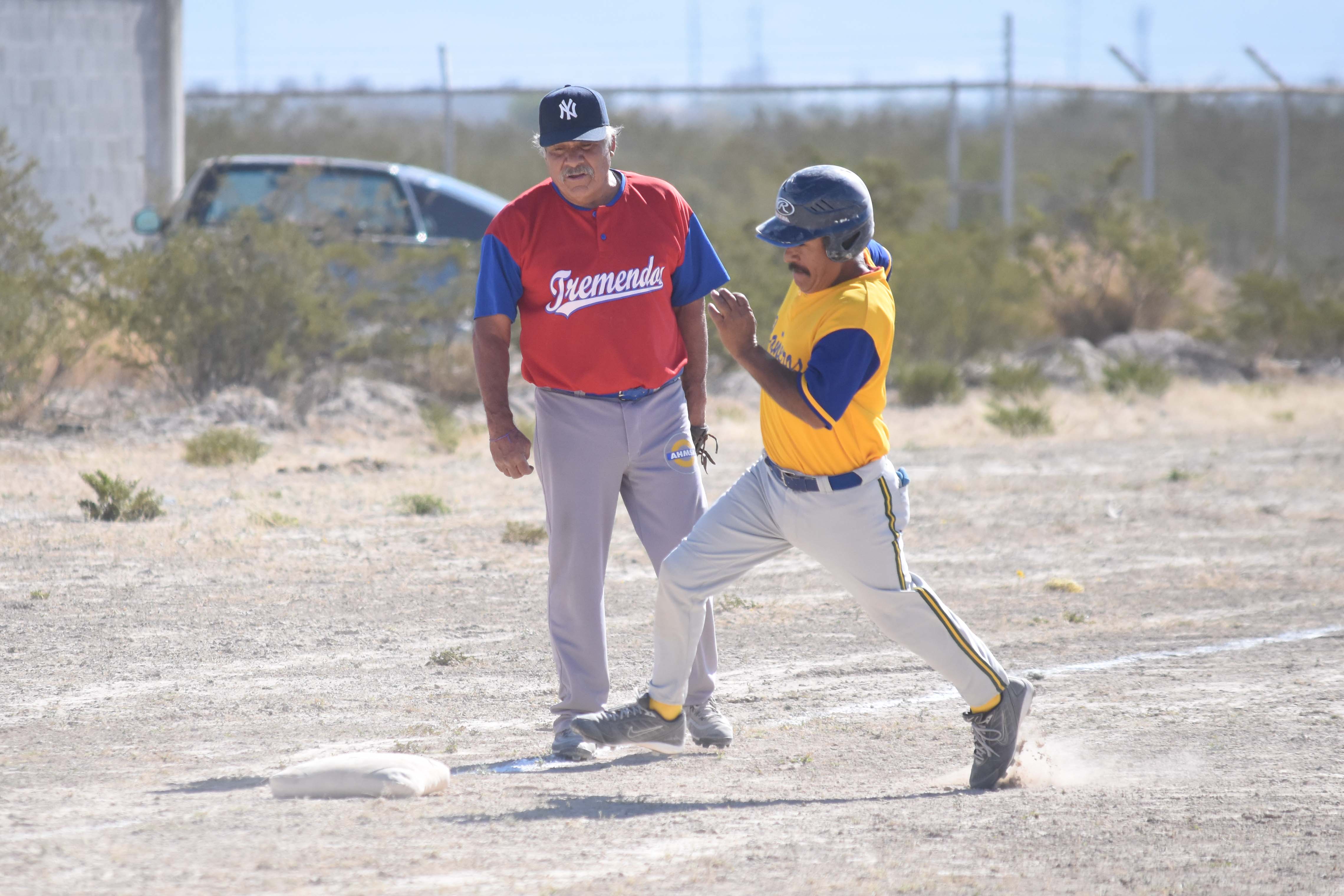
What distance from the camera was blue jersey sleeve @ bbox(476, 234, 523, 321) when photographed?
465 centimetres

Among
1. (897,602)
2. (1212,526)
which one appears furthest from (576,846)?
(1212,526)

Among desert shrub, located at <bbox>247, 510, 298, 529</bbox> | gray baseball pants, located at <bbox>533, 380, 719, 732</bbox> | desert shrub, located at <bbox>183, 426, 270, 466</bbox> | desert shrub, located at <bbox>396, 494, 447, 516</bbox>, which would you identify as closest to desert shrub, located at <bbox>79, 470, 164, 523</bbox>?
desert shrub, located at <bbox>247, 510, 298, 529</bbox>

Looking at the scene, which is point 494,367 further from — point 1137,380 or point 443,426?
point 1137,380

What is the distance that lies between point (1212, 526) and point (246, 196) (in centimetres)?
1072

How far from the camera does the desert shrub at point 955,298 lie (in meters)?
16.8

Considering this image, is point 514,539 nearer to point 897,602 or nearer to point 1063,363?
point 897,602

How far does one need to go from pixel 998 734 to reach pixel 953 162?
16.2 meters

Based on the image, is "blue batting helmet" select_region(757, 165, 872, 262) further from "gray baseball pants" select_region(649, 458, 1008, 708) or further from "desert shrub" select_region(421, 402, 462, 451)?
"desert shrub" select_region(421, 402, 462, 451)

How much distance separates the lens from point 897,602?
436cm

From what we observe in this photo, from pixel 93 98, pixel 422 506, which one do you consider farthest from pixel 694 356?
pixel 93 98

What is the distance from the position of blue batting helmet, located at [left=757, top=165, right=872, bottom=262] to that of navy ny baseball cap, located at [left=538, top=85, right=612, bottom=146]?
25.9 inches

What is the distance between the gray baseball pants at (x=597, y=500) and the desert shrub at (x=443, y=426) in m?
Result: 7.12

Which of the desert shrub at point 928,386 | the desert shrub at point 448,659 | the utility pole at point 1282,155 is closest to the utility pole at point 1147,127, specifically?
the utility pole at point 1282,155

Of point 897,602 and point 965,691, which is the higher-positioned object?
point 897,602
